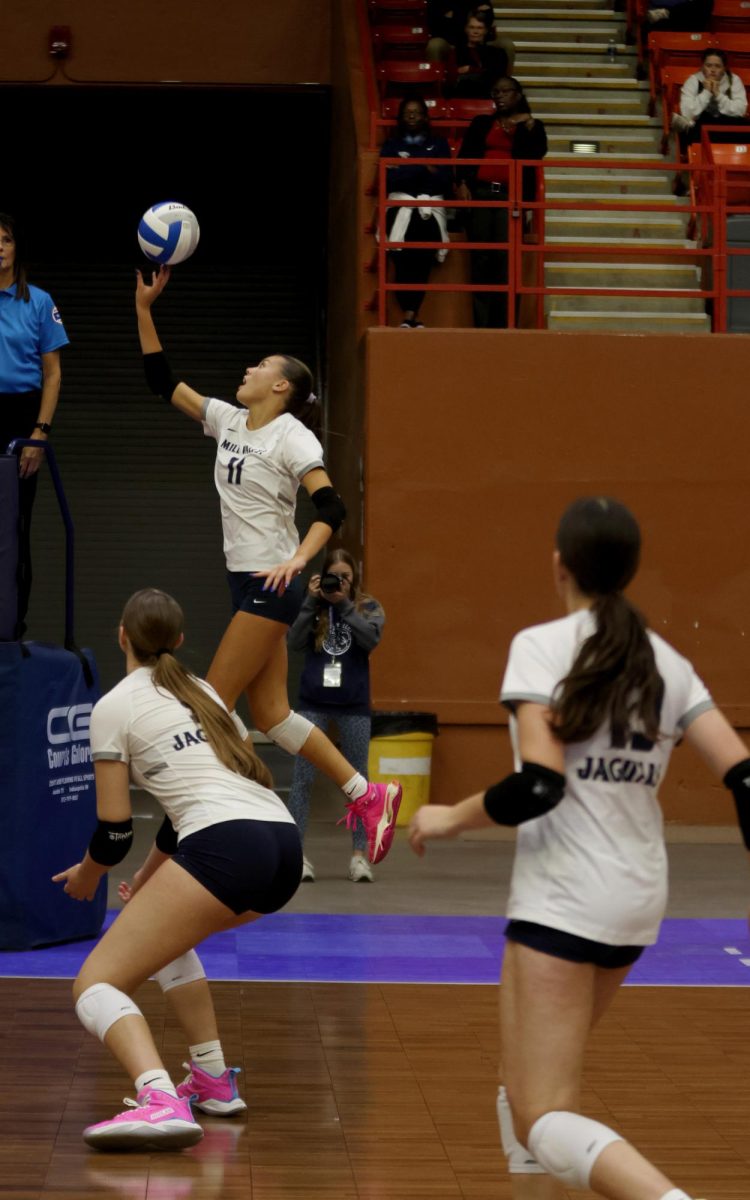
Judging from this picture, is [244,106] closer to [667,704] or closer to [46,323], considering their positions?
[46,323]

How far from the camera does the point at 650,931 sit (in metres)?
3.64

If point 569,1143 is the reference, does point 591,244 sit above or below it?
above

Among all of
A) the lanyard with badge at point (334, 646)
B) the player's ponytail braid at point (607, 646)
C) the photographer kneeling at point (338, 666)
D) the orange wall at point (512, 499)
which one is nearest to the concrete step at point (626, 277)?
the orange wall at point (512, 499)

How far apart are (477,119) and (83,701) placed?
6888 mm

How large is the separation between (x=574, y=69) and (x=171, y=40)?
362 cm

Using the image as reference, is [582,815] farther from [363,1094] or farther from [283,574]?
[283,574]

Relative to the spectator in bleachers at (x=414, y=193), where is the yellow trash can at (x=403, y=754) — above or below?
below

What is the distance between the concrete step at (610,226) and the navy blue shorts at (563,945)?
1033 cm

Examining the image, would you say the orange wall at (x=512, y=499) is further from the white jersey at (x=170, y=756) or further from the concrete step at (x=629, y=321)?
the white jersey at (x=170, y=756)

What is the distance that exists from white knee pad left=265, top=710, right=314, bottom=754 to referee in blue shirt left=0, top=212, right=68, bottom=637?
201cm

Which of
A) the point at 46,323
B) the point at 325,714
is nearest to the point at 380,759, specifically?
the point at 325,714

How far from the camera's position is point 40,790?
751cm

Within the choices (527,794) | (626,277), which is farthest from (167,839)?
(626,277)

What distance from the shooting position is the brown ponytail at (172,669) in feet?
16.7
